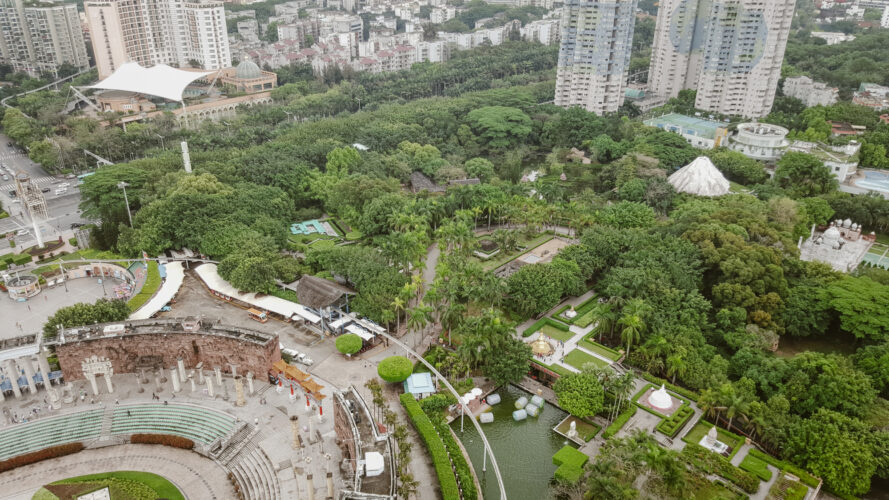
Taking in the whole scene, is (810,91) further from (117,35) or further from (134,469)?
(117,35)

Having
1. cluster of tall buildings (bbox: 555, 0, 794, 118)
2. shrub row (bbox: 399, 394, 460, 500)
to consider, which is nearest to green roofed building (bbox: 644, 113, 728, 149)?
cluster of tall buildings (bbox: 555, 0, 794, 118)

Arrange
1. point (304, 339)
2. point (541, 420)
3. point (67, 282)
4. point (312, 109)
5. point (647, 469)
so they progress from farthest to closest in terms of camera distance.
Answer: point (312, 109), point (67, 282), point (304, 339), point (541, 420), point (647, 469)

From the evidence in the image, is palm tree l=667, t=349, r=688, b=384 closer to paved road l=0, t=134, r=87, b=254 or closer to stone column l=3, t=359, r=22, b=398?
stone column l=3, t=359, r=22, b=398

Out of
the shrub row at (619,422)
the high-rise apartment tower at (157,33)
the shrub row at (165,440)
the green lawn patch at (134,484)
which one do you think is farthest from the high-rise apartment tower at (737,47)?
the green lawn patch at (134,484)

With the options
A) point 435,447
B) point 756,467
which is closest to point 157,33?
point 435,447

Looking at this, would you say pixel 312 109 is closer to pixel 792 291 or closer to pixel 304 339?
pixel 304 339

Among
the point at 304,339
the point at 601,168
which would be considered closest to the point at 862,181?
the point at 601,168
